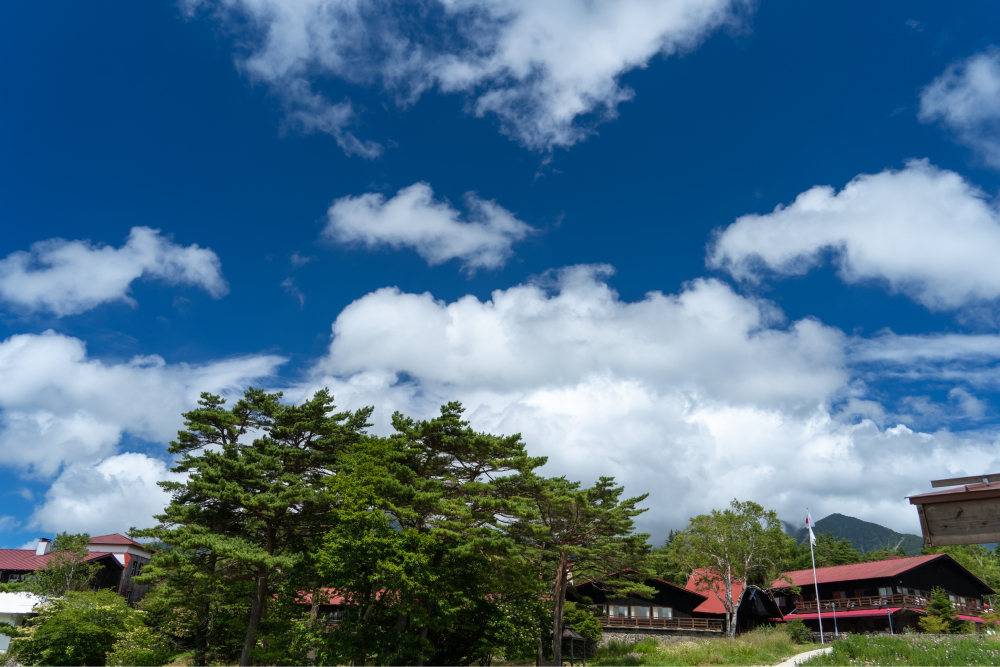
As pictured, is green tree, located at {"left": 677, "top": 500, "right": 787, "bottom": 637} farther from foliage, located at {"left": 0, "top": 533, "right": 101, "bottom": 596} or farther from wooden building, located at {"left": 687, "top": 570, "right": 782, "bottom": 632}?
foliage, located at {"left": 0, "top": 533, "right": 101, "bottom": 596}

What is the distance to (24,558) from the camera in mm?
57969

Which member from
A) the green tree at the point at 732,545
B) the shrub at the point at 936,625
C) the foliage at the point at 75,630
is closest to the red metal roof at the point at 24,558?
the foliage at the point at 75,630

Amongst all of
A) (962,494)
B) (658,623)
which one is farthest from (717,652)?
(962,494)

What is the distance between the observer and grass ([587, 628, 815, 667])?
121 ft

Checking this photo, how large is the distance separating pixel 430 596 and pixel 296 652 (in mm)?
9062

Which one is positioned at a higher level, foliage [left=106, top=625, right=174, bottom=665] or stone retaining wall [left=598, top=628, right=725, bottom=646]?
foliage [left=106, top=625, right=174, bottom=665]

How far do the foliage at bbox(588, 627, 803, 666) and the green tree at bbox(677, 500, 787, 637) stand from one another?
523 centimetres

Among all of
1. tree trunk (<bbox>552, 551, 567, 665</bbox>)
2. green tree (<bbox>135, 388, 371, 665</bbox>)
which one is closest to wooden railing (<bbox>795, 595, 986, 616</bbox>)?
tree trunk (<bbox>552, 551, 567, 665</bbox>)

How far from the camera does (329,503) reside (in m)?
33.9

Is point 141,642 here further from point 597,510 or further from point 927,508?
point 927,508

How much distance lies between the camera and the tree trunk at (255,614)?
32250mm

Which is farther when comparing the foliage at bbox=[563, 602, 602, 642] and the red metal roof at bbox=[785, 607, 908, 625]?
the red metal roof at bbox=[785, 607, 908, 625]

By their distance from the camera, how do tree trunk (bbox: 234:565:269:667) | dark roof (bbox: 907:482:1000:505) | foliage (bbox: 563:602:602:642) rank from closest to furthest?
dark roof (bbox: 907:482:1000:505) < tree trunk (bbox: 234:565:269:667) < foliage (bbox: 563:602:602:642)

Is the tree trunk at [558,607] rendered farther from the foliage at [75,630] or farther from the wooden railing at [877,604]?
the wooden railing at [877,604]
